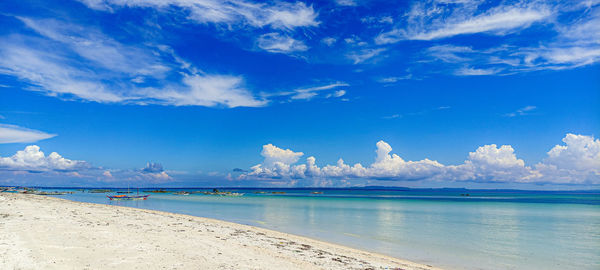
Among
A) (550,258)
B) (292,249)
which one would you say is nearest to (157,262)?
(292,249)

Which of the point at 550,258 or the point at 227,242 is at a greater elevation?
the point at 227,242

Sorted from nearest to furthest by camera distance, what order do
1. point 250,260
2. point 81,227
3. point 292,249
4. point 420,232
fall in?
1. point 250,260
2. point 292,249
3. point 81,227
4. point 420,232

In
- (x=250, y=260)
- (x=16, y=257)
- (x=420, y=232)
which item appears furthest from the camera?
(x=420, y=232)

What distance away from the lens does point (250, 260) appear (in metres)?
14.8

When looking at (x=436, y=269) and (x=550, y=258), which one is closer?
(x=436, y=269)

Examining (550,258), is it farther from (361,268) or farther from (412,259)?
(361,268)

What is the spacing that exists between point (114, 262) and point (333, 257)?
33.1 feet

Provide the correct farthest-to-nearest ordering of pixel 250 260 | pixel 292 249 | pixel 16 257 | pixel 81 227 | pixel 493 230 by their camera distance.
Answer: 1. pixel 493 230
2. pixel 81 227
3. pixel 292 249
4. pixel 250 260
5. pixel 16 257

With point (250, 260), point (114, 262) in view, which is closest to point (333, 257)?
point (250, 260)

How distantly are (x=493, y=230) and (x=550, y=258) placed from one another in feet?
45.4

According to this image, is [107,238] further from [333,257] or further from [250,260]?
[333,257]

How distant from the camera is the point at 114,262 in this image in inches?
514

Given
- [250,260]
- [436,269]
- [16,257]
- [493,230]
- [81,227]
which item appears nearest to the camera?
[16,257]

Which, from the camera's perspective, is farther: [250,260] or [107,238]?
[107,238]
